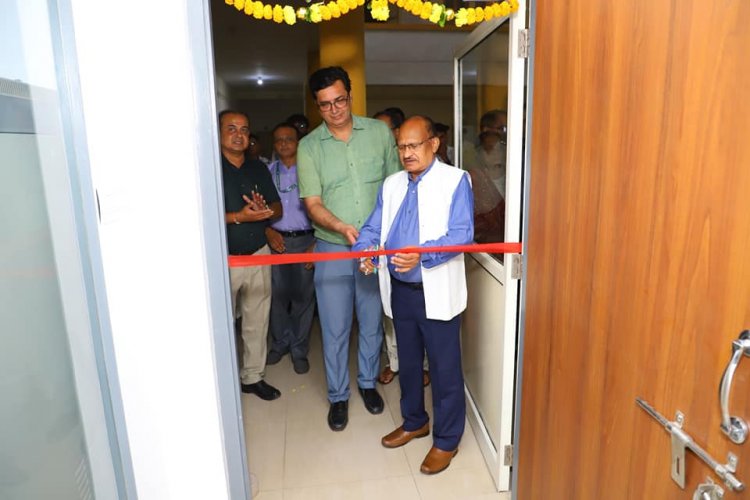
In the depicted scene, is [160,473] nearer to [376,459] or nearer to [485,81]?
[376,459]

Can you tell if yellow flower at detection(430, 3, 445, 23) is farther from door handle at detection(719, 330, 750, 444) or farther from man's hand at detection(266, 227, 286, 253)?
man's hand at detection(266, 227, 286, 253)

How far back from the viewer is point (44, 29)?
1.24 m

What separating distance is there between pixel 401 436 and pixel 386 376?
69cm

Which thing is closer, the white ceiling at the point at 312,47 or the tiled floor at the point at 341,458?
the tiled floor at the point at 341,458

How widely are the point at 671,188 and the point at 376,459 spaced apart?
1.84 metres

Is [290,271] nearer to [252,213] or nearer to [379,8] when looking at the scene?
[252,213]

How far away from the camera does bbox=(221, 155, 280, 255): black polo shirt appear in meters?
2.78

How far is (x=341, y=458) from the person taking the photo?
2.39 meters

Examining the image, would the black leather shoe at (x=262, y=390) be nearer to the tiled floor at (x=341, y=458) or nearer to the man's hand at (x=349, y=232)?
the tiled floor at (x=341, y=458)

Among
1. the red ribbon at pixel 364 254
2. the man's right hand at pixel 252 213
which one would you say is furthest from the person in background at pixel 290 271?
the red ribbon at pixel 364 254

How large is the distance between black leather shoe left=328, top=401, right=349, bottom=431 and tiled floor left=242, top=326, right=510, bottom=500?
0.03 metres

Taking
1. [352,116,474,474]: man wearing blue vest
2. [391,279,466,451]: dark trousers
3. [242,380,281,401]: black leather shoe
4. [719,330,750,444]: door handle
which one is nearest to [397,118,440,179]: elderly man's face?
[352,116,474,474]: man wearing blue vest

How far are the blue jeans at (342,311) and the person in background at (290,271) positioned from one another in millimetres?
615

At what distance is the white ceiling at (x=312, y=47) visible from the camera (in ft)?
15.4
